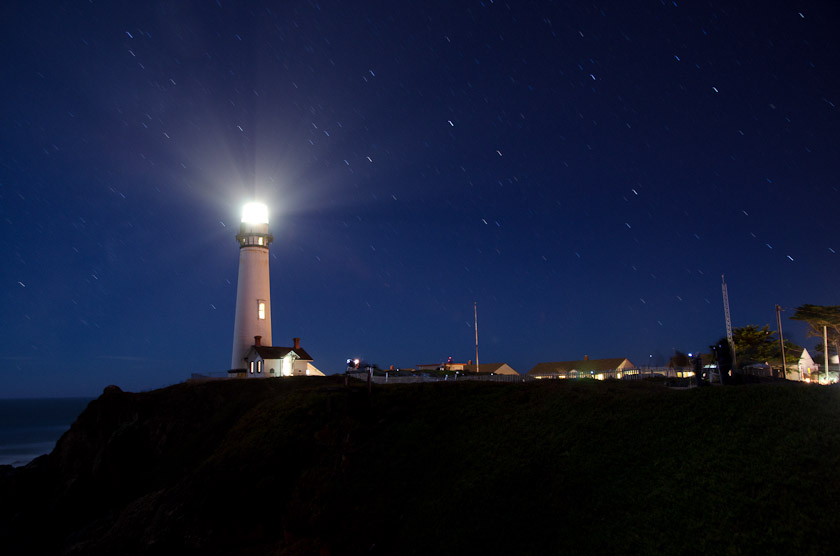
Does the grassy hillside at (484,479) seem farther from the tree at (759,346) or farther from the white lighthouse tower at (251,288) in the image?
the tree at (759,346)

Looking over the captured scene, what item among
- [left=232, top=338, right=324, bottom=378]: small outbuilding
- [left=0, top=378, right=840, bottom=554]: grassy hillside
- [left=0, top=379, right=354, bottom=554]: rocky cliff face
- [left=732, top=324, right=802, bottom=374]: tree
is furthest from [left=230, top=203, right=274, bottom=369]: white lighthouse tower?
[left=732, top=324, right=802, bottom=374]: tree

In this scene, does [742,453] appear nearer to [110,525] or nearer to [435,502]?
[435,502]

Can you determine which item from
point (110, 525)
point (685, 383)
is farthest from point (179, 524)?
point (685, 383)

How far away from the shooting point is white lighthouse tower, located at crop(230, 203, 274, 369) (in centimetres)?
5684

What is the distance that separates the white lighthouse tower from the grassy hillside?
2174 centimetres

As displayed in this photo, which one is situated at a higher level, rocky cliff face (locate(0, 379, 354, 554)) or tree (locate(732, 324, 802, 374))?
tree (locate(732, 324, 802, 374))

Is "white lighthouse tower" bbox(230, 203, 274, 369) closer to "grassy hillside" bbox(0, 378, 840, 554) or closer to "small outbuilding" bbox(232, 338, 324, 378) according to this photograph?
"small outbuilding" bbox(232, 338, 324, 378)

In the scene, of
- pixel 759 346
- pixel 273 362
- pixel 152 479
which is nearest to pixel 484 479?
pixel 152 479

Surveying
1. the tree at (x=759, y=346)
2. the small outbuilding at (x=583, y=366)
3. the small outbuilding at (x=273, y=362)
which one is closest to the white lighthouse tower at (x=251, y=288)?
the small outbuilding at (x=273, y=362)

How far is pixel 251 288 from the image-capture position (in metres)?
57.7

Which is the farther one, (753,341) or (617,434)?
Result: (753,341)

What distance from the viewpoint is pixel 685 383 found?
32031mm

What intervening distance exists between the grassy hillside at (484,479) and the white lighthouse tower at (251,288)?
2174 centimetres

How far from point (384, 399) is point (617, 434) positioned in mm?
14047
